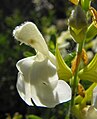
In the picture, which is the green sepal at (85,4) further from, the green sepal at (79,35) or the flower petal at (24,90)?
the flower petal at (24,90)

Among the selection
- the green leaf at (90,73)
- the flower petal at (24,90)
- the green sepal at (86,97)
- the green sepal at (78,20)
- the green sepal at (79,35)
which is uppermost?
the green sepal at (78,20)

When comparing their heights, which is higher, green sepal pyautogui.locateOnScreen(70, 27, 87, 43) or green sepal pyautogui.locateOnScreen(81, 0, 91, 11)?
green sepal pyautogui.locateOnScreen(81, 0, 91, 11)

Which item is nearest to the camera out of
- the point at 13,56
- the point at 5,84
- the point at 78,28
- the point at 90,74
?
the point at 78,28

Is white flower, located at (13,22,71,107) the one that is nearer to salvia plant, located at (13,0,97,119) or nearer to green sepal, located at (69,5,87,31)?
salvia plant, located at (13,0,97,119)

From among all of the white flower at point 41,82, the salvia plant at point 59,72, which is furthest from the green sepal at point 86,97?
the white flower at point 41,82

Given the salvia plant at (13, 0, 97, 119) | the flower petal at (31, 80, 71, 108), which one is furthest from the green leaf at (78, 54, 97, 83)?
the flower petal at (31, 80, 71, 108)

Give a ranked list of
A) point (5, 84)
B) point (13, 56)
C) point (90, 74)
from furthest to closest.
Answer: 1. point (5, 84)
2. point (13, 56)
3. point (90, 74)

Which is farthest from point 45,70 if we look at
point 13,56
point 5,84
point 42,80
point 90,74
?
point 5,84

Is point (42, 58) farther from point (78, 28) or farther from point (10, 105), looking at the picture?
point (10, 105)
